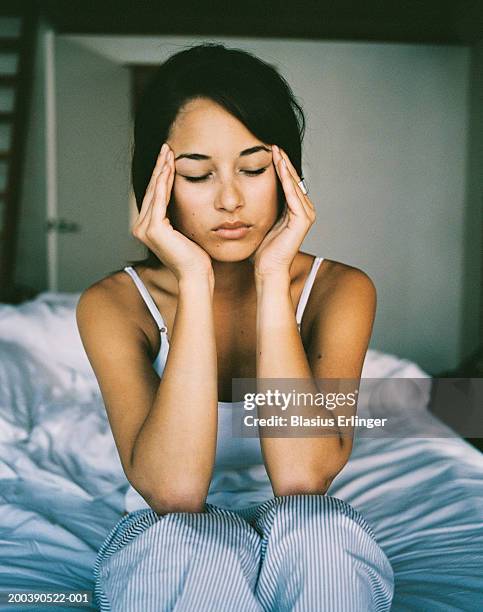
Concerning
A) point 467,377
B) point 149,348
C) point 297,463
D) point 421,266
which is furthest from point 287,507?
point 421,266

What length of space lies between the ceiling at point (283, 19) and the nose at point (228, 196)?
2863 mm

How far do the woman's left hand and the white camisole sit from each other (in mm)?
163

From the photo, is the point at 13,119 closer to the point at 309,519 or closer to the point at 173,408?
the point at 173,408

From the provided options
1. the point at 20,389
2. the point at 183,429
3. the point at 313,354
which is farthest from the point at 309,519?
the point at 20,389

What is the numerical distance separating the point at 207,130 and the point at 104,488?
0.69 meters

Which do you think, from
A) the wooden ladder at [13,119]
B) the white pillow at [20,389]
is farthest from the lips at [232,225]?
the wooden ladder at [13,119]

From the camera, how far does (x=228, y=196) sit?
3.14 ft

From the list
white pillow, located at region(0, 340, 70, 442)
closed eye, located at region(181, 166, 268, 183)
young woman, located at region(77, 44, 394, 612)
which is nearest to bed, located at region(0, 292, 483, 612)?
white pillow, located at region(0, 340, 70, 442)

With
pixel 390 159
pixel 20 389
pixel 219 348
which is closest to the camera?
pixel 219 348

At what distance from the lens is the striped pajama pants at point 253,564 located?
0.67 m

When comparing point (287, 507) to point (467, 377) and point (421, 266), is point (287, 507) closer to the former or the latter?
point (467, 377)

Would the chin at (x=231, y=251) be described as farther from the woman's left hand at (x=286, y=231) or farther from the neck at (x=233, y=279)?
the neck at (x=233, y=279)

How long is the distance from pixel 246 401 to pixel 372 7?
3114 millimetres

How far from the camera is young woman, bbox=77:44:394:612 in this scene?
69 centimetres
